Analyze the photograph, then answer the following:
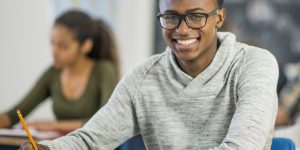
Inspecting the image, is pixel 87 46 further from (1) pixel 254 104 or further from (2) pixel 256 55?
(1) pixel 254 104

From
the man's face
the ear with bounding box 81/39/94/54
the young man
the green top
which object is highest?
the man's face

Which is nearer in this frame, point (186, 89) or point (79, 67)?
point (186, 89)

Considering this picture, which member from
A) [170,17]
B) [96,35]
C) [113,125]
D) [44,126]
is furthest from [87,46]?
[170,17]

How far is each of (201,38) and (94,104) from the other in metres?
1.51

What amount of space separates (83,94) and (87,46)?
0.88 feet

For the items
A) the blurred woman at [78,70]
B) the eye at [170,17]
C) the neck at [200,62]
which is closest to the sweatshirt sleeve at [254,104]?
the neck at [200,62]

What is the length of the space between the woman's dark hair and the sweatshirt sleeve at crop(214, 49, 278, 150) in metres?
1.61

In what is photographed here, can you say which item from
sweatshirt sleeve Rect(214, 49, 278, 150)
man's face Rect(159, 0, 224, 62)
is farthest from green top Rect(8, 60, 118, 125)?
sweatshirt sleeve Rect(214, 49, 278, 150)

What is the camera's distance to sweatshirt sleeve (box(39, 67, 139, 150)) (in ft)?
5.64

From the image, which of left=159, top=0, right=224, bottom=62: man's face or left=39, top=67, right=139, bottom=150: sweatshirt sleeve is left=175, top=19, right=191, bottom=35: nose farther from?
left=39, top=67, right=139, bottom=150: sweatshirt sleeve

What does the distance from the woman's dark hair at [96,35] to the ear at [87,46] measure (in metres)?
0.02

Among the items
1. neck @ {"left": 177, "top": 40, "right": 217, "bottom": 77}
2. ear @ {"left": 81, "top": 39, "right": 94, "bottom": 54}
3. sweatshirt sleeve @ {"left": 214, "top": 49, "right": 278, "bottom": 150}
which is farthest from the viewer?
ear @ {"left": 81, "top": 39, "right": 94, "bottom": 54}

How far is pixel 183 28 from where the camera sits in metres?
1.63

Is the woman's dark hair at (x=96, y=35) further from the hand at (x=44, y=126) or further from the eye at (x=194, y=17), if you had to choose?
the eye at (x=194, y=17)
